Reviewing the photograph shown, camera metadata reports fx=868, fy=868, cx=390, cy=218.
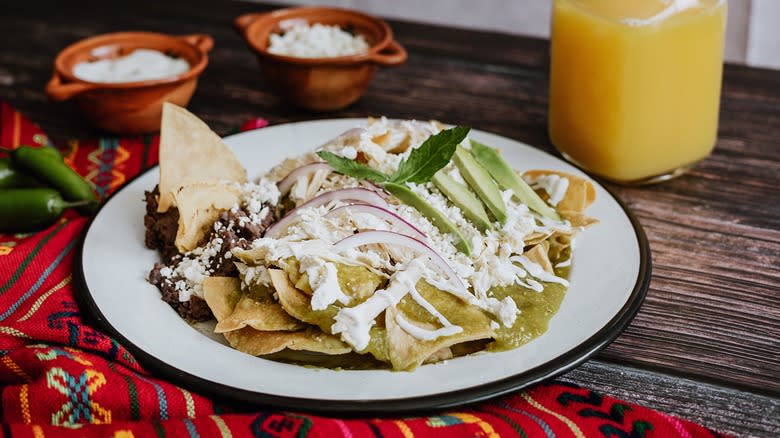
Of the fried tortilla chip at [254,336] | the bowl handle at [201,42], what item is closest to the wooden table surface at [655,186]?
the bowl handle at [201,42]

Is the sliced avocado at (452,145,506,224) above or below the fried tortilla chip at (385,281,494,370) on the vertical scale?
above

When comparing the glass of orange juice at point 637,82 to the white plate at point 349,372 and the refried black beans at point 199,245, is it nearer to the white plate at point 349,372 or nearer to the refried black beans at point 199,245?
the white plate at point 349,372

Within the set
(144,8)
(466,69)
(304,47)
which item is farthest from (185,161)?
(144,8)

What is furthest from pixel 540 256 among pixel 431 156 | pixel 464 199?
pixel 431 156

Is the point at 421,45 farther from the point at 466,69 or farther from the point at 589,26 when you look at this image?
the point at 589,26

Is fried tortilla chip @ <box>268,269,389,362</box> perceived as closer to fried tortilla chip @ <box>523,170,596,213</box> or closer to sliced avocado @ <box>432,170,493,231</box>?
sliced avocado @ <box>432,170,493,231</box>

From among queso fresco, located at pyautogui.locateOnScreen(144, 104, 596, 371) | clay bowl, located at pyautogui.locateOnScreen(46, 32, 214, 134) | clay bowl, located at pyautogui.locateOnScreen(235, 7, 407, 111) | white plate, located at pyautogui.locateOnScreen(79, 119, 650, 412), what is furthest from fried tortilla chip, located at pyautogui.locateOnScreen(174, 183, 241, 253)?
clay bowl, located at pyautogui.locateOnScreen(235, 7, 407, 111)

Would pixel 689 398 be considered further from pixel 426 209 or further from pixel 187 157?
pixel 187 157
